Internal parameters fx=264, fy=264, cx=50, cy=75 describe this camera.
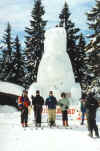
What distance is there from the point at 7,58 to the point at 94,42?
1766 centimetres

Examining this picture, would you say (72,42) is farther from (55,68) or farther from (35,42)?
(55,68)

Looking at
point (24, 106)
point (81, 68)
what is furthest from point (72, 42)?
point (24, 106)

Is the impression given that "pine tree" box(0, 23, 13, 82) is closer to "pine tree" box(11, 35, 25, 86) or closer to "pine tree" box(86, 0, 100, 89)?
"pine tree" box(11, 35, 25, 86)

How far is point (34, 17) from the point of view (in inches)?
1614

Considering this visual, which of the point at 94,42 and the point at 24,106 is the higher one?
the point at 94,42

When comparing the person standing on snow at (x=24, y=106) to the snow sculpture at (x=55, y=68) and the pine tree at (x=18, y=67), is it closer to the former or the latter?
the snow sculpture at (x=55, y=68)

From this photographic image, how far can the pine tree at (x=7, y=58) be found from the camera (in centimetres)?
4172

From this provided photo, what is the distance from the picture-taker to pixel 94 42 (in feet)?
99.6

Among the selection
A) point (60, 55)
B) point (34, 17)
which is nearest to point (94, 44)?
point (60, 55)

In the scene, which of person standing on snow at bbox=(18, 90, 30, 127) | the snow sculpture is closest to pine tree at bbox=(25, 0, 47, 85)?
the snow sculpture

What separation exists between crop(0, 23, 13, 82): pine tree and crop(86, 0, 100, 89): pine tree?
1547cm

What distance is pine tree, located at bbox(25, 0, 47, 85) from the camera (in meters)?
38.1

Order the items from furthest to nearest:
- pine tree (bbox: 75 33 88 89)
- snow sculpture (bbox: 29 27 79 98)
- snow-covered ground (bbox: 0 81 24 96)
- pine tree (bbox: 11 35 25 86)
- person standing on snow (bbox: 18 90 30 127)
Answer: pine tree (bbox: 11 35 25 86), pine tree (bbox: 75 33 88 89), snow-covered ground (bbox: 0 81 24 96), snow sculpture (bbox: 29 27 79 98), person standing on snow (bbox: 18 90 30 127)

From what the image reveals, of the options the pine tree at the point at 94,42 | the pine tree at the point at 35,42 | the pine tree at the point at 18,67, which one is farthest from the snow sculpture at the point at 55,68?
the pine tree at the point at 18,67
